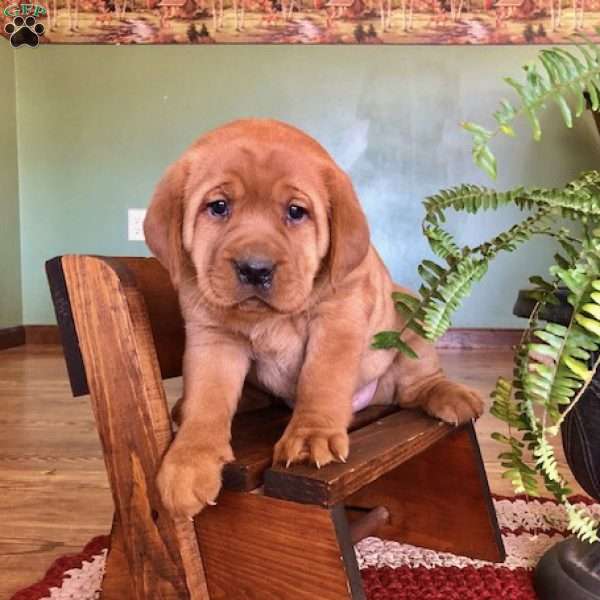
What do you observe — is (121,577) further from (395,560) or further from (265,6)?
(265,6)

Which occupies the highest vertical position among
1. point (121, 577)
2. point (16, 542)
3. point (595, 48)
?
point (595, 48)

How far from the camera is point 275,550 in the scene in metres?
0.97

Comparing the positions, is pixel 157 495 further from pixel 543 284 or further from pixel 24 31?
pixel 24 31

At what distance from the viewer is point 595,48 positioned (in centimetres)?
93

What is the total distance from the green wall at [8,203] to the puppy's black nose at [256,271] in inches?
129

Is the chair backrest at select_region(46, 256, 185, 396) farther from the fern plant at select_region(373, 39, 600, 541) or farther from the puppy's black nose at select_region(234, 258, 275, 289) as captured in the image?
the fern plant at select_region(373, 39, 600, 541)

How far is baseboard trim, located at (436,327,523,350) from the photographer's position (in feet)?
13.1

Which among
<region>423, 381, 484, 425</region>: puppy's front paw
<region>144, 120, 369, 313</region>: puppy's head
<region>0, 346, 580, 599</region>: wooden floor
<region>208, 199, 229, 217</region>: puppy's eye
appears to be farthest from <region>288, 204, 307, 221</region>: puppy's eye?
<region>0, 346, 580, 599</region>: wooden floor

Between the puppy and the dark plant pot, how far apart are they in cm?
23

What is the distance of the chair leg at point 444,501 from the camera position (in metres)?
1.43

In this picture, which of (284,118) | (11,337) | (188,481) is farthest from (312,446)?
(11,337)

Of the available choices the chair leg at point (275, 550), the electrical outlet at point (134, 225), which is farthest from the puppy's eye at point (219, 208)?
the electrical outlet at point (134, 225)

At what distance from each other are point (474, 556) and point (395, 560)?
0.57 ft

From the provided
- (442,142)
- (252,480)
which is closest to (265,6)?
(442,142)
